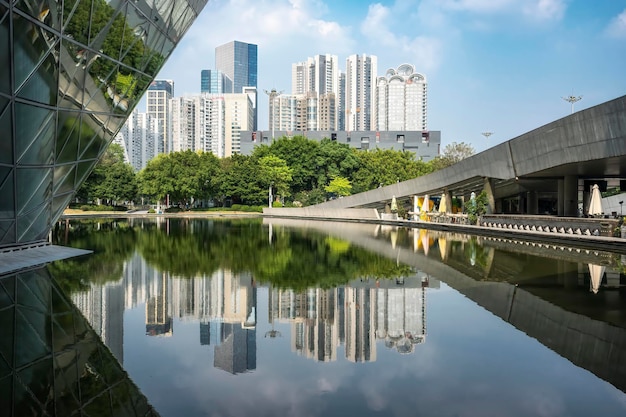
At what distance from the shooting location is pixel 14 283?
1350 centimetres

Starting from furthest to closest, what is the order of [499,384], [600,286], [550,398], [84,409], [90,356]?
[600,286] < [90,356] < [499,384] < [550,398] < [84,409]

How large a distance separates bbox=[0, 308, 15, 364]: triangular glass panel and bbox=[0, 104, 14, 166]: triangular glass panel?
5421mm

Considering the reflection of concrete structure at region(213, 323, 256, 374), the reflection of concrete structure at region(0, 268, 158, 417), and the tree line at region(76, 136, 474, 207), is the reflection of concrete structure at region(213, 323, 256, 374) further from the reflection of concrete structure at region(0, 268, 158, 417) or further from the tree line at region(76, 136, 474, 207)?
the tree line at region(76, 136, 474, 207)

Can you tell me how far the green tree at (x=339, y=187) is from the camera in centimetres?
8412

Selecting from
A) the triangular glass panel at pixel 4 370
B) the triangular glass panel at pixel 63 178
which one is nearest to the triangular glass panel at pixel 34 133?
the triangular glass panel at pixel 63 178

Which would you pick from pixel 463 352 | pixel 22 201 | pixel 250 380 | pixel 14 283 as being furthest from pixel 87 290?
pixel 463 352

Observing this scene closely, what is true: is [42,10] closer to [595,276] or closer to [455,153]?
[595,276]

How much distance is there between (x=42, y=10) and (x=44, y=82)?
230 cm

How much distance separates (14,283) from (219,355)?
791 centimetres

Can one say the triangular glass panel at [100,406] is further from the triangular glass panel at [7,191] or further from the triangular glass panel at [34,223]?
the triangular glass panel at [34,223]

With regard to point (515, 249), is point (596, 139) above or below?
above

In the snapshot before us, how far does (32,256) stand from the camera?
60.9ft

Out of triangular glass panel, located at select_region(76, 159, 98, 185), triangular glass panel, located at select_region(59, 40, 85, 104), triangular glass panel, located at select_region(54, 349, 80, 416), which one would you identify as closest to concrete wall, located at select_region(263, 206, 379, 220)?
triangular glass panel, located at select_region(76, 159, 98, 185)

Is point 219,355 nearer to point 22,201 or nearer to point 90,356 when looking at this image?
point 90,356
